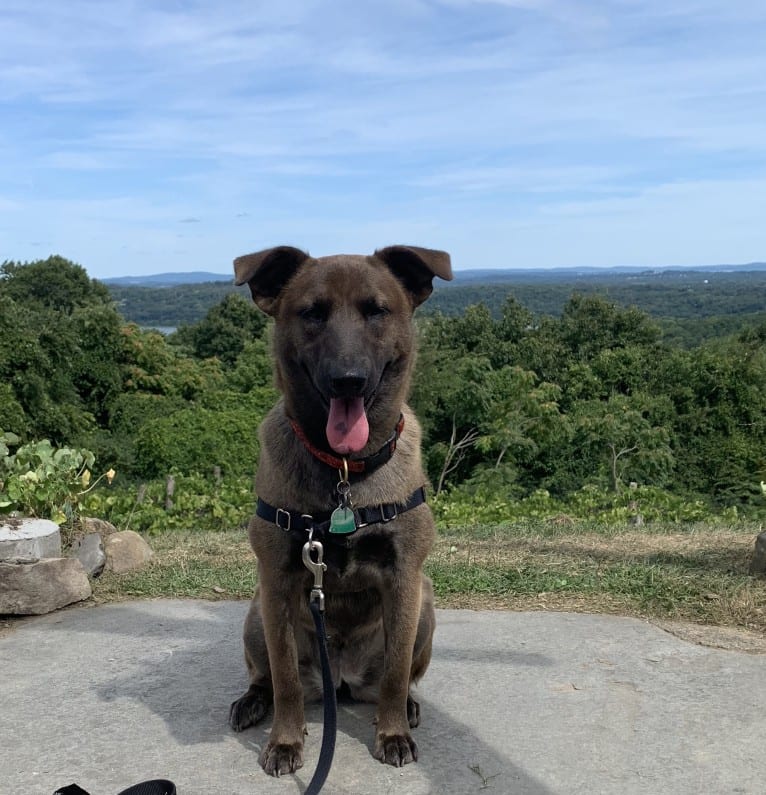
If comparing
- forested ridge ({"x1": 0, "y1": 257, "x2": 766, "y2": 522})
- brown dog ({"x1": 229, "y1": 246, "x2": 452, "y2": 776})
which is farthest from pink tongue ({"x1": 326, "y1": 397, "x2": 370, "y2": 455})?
forested ridge ({"x1": 0, "y1": 257, "x2": 766, "y2": 522})

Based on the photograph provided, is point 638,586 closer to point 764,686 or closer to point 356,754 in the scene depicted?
point 764,686

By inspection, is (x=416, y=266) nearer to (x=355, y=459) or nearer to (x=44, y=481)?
(x=355, y=459)

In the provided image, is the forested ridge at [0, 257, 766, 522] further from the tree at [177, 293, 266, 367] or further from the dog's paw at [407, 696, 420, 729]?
the dog's paw at [407, 696, 420, 729]

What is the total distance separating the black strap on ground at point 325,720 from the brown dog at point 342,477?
0.14 metres

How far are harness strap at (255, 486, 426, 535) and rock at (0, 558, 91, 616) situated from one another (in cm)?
288

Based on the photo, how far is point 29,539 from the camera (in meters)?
5.79

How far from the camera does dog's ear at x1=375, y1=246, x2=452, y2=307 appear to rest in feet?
11.9

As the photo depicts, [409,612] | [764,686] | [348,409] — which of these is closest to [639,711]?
[764,686]

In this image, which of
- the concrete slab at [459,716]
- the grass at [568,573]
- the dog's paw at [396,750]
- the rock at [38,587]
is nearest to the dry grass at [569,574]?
the grass at [568,573]

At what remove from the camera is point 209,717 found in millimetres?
3908

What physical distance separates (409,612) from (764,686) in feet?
5.89

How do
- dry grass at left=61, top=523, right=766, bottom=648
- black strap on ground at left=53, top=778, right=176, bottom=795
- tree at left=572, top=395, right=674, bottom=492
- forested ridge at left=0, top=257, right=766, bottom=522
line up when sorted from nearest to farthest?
black strap on ground at left=53, top=778, right=176, bottom=795, dry grass at left=61, top=523, right=766, bottom=648, forested ridge at left=0, top=257, right=766, bottom=522, tree at left=572, top=395, right=674, bottom=492

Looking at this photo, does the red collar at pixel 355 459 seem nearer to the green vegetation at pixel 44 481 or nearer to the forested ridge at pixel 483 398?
the green vegetation at pixel 44 481

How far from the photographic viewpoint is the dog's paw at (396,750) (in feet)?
11.3
